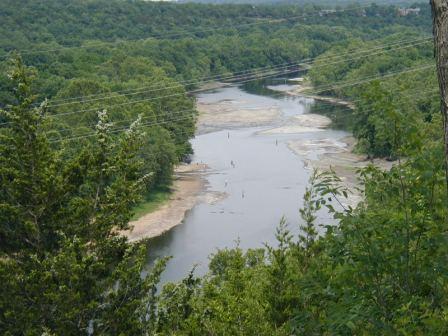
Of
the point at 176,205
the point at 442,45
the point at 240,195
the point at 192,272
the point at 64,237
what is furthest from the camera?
the point at 240,195

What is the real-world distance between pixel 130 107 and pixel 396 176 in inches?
1840

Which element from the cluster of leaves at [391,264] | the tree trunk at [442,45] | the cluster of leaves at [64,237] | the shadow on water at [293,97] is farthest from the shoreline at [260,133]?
the tree trunk at [442,45]

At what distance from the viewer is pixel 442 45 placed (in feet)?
11.5

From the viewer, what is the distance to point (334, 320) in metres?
5.32

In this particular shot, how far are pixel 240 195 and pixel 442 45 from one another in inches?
1597

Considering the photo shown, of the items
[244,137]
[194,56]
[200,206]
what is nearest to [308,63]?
[194,56]

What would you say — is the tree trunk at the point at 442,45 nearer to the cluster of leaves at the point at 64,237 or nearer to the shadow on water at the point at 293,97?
the cluster of leaves at the point at 64,237

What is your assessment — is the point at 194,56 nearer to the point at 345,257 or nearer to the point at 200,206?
the point at 200,206

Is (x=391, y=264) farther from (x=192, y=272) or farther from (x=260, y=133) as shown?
(x=260, y=133)

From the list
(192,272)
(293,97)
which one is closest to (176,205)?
(192,272)

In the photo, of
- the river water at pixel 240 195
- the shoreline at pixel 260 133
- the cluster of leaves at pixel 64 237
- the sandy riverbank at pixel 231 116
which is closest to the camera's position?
the cluster of leaves at pixel 64 237

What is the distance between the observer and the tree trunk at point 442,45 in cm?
349

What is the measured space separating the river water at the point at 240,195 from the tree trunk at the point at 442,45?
16.1 m

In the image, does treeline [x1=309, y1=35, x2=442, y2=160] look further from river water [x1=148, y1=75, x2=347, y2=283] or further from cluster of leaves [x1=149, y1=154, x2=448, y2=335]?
river water [x1=148, y1=75, x2=347, y2=283]
